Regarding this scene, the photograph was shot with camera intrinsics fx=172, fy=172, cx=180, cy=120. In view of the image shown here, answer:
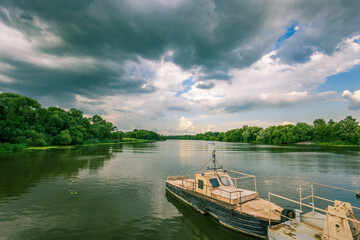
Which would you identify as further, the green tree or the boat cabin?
the green tree

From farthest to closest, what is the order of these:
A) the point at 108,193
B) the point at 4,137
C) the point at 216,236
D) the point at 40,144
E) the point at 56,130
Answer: the point at 56,130 < the point at 40,144 < the point at 4,137 < the point at 108,193 < the point at 216,236

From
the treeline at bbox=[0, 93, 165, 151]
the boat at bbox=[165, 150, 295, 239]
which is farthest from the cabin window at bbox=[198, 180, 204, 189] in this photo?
the treeline at bbox=[0, 93, 165, 151]

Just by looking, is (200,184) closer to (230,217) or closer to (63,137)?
(230,217)

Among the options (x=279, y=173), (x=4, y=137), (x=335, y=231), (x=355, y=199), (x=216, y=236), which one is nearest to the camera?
(x=335, y=231)

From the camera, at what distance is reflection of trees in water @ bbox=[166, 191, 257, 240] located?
1371 cm

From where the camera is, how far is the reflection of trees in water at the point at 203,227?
13.7 metres

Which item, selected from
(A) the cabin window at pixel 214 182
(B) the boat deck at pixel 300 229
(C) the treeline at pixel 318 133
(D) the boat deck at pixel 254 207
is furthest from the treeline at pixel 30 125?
(C) the treeline at pixel 318 133

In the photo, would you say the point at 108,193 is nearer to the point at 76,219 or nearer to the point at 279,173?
the point at 76,219

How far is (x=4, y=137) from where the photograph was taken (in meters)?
74.1

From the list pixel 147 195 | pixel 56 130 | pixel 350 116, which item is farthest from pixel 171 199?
pixel 350 116

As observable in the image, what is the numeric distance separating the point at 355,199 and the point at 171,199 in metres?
23.2

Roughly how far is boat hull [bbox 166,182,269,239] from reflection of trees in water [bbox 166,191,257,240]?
1.37ft

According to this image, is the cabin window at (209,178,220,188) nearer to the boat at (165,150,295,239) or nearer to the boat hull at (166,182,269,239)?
the boat at (165,150,295,239)

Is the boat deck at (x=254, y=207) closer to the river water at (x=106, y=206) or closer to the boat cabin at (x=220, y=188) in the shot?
the boat cabin at (x=220, y=188)
